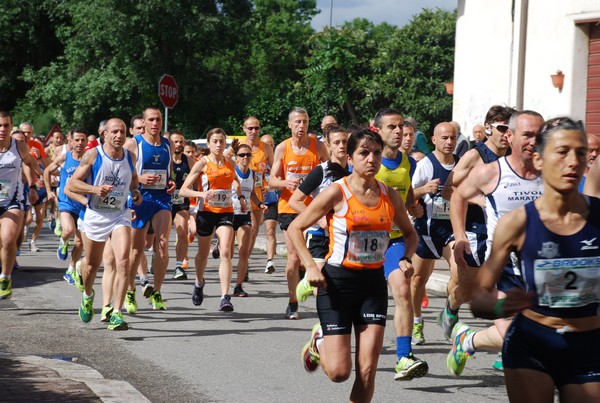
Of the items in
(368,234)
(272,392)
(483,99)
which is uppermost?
(483,99)

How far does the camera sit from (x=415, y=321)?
392 inches

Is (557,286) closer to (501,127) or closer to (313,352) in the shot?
(313,352)

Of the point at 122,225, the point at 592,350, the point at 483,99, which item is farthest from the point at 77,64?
the point at 592,350

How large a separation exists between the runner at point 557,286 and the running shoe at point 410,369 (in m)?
3.14

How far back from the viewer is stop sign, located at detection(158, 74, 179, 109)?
27.4 meters

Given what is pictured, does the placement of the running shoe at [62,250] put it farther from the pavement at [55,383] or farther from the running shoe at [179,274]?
the pavement at [55,383]

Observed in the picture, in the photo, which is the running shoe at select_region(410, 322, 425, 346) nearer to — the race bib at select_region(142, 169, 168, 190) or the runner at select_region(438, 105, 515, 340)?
the runner at select_region(438, 105, 515, 340)

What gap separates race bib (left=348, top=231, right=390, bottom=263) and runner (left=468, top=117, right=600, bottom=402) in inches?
74.3

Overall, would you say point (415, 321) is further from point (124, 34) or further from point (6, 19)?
point (6, 19)

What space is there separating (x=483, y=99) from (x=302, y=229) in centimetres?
1550

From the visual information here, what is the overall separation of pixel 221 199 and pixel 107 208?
224 centimetres

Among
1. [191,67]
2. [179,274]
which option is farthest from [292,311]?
[191,67]

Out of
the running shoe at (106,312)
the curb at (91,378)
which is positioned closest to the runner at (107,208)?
the running shoe at (106,312)

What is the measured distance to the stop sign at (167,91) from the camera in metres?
27.4
